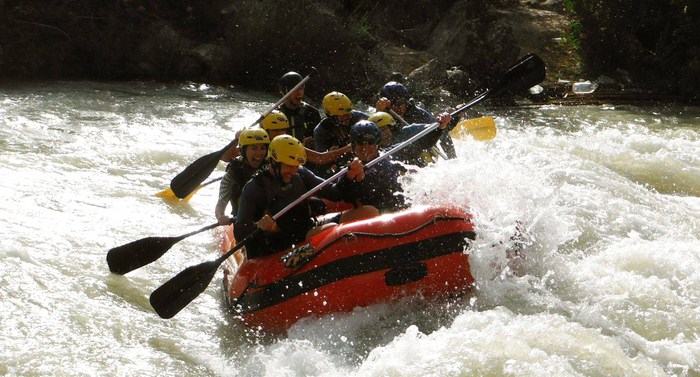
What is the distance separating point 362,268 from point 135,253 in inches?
62.3

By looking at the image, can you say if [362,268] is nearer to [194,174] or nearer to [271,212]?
[271,212]

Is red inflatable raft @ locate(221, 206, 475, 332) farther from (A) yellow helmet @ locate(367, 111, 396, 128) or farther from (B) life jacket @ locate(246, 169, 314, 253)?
(A) yellow helmet @ locate(367, 111, 396, 128)

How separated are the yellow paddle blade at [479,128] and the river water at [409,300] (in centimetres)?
24

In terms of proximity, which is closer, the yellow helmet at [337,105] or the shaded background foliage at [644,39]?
the yellow helmet at [337,105]

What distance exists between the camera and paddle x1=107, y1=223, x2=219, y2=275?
529cm

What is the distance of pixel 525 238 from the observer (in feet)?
17.4

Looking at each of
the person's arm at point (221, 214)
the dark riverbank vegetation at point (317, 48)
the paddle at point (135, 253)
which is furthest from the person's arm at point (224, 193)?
the dark riverbank vegetation at point (317, 48)

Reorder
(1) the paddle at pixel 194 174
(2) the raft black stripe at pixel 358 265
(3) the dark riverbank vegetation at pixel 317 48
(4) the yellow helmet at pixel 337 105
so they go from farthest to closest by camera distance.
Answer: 1. (3) the dark riverbank vegetation at pixel 317 48
2. (4) the yellow helmet at pixel 337 105
3. (1) the paddle at pixel 194 174
4. (2) the raft black stripe at pixel 358 265

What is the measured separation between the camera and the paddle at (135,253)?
5293 millimetres

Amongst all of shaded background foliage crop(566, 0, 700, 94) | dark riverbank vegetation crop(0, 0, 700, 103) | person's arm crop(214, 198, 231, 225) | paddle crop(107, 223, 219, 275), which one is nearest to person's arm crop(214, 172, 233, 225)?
person's arm crop(214, 198, 231, 225)

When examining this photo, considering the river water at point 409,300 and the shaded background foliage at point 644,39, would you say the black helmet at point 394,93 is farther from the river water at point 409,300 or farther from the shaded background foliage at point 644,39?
the shaded background foliage at point 644,39

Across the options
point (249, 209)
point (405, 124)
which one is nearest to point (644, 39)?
point (405, 124)

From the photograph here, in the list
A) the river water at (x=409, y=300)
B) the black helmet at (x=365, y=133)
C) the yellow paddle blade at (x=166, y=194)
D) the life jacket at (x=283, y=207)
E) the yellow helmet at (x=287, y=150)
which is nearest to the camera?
the river water at (x=409, y=300)

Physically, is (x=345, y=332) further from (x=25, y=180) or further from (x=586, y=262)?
(x=25, y=180)
